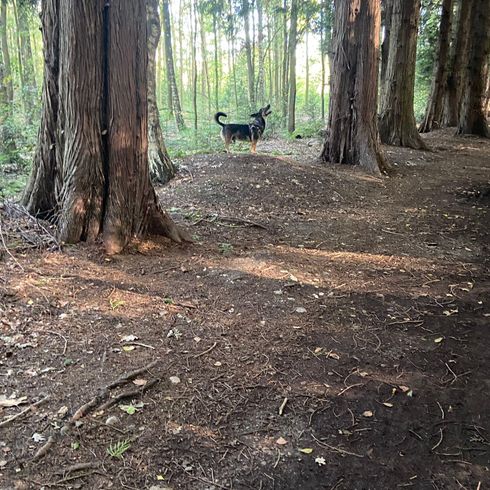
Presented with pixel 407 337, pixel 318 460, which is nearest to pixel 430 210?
pixel 407 337

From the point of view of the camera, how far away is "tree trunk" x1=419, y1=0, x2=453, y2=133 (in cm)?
1602

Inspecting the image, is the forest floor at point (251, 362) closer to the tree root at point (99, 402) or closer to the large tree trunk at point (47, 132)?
the tree root at point (99, 402)

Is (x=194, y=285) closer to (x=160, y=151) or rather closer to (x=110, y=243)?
(x=110, y=243)

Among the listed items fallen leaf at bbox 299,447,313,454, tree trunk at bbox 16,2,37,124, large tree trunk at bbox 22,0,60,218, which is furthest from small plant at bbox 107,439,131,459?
tree trunk at bbox 16,2,37,124

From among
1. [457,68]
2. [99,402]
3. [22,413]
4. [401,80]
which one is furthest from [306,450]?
[457,68]

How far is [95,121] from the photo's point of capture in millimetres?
4984

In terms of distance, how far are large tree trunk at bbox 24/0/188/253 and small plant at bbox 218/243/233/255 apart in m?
1.00

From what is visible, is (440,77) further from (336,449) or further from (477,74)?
(336,449)

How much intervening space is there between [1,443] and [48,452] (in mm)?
274

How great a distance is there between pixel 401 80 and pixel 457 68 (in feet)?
20.7

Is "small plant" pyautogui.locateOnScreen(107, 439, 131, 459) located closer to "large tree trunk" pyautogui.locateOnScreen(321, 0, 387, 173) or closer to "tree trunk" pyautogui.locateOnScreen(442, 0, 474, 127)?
"large tree trunk" pyautogui.locateOnScreen(321, 0, 387, 173)

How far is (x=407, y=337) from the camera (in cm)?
397

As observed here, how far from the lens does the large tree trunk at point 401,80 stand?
12773 mm

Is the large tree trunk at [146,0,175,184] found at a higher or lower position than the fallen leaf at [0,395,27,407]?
higher
